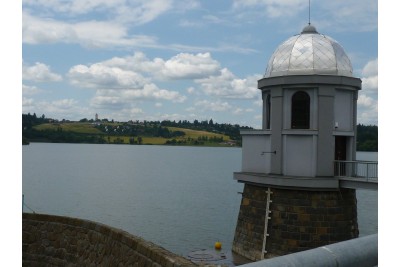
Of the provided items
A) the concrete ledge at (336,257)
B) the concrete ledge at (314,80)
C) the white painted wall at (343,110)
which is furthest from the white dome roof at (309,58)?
the concrete ledge at (336,257)

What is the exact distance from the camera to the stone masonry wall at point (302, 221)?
15.1 meters

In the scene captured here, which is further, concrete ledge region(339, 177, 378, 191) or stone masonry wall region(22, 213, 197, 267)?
concrete ledge region(339, 177, 378, 191)

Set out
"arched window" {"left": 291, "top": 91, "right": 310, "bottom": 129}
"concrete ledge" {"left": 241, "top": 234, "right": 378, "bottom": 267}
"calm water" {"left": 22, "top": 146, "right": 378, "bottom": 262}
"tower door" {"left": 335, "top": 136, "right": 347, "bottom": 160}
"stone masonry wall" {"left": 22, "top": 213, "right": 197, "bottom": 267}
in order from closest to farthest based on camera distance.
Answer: "concrete ledge" {"left": 241, "top": 234, "right": 378, "bottom": 267} → "stone masonry wall" {"left": 22, "top": 213, "right": 197, "bottom": 267} → "arched window" {"left": 291, "top": 91, "right": 310, "bottom": 129} → "tower door" {"left": 335, "top": 136, "right": 347, "bottom": 160} → "calm water" {"left": 22, "top": 146, "right": 378, "bottom": 262}

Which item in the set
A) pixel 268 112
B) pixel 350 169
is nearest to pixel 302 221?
pixel 350 169

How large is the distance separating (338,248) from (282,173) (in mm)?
14228

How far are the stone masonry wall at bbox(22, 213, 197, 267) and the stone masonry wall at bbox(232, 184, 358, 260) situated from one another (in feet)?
27.1

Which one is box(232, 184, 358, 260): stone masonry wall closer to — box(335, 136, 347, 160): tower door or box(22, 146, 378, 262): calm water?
box(335, 136, 347, 160): tower door

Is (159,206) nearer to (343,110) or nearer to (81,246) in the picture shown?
(343,110)

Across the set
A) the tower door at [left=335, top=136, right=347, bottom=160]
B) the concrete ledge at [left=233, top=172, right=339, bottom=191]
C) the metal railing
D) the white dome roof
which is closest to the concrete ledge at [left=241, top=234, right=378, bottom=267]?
the concrete ledge at [left=233, top=172, right=339, bottom=191]

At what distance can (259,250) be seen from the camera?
15773 mm

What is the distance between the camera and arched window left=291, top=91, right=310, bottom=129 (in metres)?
16.2

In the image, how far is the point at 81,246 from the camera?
850cm

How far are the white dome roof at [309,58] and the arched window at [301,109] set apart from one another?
82 cm

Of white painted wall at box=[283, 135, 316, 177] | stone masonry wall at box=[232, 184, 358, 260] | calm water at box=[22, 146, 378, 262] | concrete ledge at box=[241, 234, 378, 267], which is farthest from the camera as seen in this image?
calm water at box=[22, 146, 378, 262]
